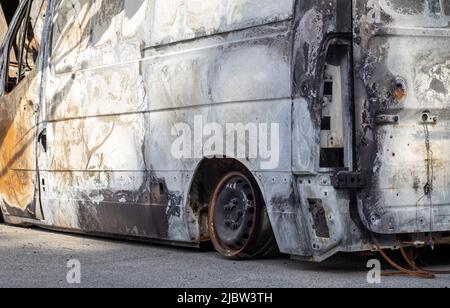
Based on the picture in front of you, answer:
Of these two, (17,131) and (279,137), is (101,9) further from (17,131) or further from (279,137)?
(279,137)

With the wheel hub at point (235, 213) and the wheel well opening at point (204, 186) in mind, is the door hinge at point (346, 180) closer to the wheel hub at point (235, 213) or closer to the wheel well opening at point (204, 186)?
the wheel hub at point (235, 213)

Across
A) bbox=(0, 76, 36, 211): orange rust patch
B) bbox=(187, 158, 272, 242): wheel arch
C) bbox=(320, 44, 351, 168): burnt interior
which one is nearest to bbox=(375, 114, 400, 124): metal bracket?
bbox=(320, 44, 351, 168): burnt interior

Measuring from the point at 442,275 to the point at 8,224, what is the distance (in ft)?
21.5

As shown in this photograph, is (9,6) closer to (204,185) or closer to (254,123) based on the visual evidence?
(204,185)

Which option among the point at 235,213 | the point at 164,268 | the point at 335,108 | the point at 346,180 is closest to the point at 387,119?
the point at 335,108

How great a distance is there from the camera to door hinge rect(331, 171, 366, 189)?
7.07 m

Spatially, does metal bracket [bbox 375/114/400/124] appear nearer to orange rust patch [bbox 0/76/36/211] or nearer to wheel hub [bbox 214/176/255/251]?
wheel hub [bbox 214/176/255/251]

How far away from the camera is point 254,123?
770 centimetres

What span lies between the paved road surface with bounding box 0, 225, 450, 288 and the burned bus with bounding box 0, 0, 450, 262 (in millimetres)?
213

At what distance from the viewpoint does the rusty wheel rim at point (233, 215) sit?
8016mm

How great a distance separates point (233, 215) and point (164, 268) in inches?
31.0

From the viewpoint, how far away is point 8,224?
12133mm

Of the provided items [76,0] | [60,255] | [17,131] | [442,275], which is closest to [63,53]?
[76,0]

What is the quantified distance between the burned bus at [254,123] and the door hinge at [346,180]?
0.01 m
